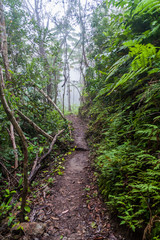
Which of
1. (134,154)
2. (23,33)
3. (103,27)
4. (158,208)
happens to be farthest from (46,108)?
(103,27)

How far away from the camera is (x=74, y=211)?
2.69 metres

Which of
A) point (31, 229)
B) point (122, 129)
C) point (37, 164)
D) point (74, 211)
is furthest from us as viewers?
point (37, 164)

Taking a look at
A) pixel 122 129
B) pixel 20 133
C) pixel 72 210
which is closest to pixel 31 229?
pixel 72 210

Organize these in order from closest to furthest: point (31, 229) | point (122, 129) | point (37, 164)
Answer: point (31, 229), point (122, 129), point (37, 164)

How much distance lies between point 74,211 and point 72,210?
58 millimetres

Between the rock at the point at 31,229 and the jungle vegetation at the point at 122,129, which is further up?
the jungle vegetation at the point at 122,129

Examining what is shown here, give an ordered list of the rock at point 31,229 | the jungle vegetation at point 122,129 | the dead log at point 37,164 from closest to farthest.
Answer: the jungle vegetation at point 122,129, the rock at point 31,229, the dead log at point 37,164

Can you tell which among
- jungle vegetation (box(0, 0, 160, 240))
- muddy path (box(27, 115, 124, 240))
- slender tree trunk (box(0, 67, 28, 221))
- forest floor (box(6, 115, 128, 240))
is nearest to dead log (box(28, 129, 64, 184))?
jungle vegetation (box(0, 0, 160, 240))

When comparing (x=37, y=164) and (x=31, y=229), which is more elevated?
(x=37, y=164)

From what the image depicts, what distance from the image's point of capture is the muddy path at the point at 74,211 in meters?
→ 2.14

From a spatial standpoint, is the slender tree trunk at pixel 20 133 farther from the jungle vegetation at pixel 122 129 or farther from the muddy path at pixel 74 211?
the muddy path at pixel 74 211

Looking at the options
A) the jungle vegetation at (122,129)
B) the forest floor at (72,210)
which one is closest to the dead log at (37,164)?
the jungle vegetation at (122,129)

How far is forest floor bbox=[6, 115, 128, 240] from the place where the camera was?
213cm

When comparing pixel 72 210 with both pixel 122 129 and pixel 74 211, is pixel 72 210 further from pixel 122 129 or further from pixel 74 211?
pixel 122 129
